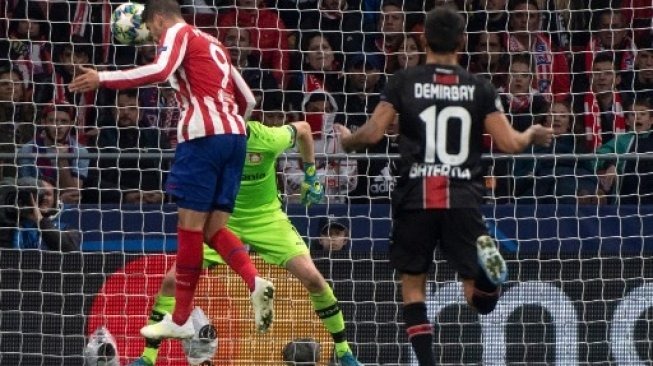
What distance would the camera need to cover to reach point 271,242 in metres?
11.4

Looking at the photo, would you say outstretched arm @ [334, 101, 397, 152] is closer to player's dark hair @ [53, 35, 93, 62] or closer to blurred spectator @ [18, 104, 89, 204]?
blurred spectator @ [18, 104, 89, 204]

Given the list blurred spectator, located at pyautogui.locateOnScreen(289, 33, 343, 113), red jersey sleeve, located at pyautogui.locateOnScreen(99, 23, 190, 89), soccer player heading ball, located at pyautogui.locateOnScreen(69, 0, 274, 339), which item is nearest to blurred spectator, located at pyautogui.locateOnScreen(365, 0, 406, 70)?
blurred spectator, located at pyautogui.locateOnScreen(289, 33, 343, 113)

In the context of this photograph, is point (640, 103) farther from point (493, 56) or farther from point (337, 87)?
point (337, 87)

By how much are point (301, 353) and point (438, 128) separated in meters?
3.23

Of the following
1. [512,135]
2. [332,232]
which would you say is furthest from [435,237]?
[332,232]

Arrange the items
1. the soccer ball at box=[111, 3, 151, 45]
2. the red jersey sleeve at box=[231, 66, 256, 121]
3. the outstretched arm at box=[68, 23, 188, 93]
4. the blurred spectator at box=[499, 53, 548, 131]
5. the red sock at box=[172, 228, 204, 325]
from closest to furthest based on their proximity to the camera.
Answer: the outstretched arm at box=[68, 23, 188, 93] < the red sock at box=[172, 228, 204, 325] < the red jersey sleeve at box=[231, 66, 256, 121] < the soccer ball at box=[111, 3, 151, 45] < the blurred spectator at box=[499, 53, 548, 131]

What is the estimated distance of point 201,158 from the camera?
10141 mm

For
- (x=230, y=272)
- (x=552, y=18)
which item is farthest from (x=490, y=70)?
(x=230, y=272)

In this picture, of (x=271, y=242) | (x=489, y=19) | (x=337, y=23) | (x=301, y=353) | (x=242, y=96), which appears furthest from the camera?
(x=337, y=23)

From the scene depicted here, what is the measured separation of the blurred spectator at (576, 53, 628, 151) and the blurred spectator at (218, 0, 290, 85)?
2296 mm

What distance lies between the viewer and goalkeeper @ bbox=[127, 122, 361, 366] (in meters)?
11.3

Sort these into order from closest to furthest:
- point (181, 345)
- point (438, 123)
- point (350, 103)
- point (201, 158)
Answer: point (438, 123) → point (201, 158) → point (181, 345) → point (350, 103)

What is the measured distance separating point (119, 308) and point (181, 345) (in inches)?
20.4

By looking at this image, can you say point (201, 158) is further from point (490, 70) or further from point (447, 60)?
point (490, 70)
